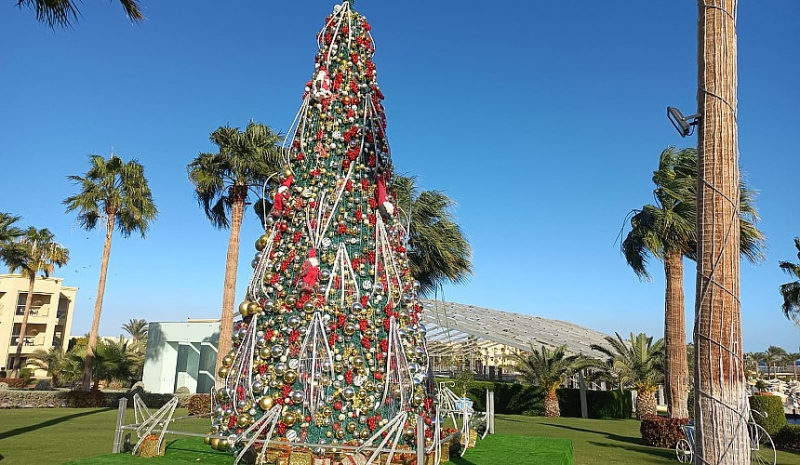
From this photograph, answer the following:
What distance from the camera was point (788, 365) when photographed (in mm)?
84000

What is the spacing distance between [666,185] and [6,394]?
2400 centimetres

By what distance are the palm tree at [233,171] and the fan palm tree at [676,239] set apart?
11058 millimetres

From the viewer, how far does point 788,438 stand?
1342 cm

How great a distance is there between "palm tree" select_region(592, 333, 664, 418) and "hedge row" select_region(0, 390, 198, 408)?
17.6 m

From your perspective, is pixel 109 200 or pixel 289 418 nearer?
pixel 289 418

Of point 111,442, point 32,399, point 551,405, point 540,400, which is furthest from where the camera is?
point 540,400

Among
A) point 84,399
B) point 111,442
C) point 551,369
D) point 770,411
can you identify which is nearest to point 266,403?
point 111,442

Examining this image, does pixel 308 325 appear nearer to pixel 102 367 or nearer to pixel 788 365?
pixel 102 367

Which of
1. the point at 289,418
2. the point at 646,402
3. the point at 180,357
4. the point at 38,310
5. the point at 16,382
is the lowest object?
the point at 16,382

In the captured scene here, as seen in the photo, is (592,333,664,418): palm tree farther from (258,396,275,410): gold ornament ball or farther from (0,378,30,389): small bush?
(0,378,30,389): small bush

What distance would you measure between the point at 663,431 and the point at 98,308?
21.8m

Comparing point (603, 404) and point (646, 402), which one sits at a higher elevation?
point (646, 402)

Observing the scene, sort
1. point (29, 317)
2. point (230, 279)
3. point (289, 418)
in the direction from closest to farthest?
point (289, 418) → point (230, 279) → point (29, 317)

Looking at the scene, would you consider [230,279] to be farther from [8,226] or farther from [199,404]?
[8,226]
